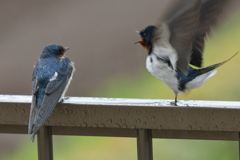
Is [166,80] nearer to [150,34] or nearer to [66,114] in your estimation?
[150,34]

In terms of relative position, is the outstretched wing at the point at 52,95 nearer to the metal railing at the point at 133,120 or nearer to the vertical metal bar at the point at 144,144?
the metal railing at the point at 133,120

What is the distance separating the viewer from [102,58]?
7.29m

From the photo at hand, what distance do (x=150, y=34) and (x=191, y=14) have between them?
0.33 metres

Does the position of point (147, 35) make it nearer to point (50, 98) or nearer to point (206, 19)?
point (206, 19)

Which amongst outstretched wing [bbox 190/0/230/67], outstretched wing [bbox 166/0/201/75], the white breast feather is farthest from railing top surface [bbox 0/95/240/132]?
the white breast feather

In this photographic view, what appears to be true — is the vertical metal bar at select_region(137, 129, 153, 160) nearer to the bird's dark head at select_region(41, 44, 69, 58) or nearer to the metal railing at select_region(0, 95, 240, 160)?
the metal railing at select_region(0, 95, 240, 160)

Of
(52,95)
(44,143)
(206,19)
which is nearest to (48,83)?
(52,95)

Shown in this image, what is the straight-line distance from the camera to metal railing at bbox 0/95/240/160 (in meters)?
1.08

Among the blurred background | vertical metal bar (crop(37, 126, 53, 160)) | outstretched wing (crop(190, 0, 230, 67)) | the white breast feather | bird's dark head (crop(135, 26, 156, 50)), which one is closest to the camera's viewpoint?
vertical metal bar (crop(37, 126, 53, 160))

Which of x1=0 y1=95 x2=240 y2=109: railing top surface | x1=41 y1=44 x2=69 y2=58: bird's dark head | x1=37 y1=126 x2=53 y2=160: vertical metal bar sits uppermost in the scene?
x1=41 y1=44 x2=69 y2=58: bird's dark head

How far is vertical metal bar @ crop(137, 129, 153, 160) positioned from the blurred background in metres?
0.37

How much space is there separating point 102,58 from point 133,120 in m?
6.18

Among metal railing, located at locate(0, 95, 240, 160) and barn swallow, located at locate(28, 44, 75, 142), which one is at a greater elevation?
barn swallow, located at locate(28, 44, 75, 142)

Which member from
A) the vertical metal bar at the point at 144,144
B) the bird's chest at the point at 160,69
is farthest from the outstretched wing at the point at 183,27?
the vertical metal bar at the point at 144,144
